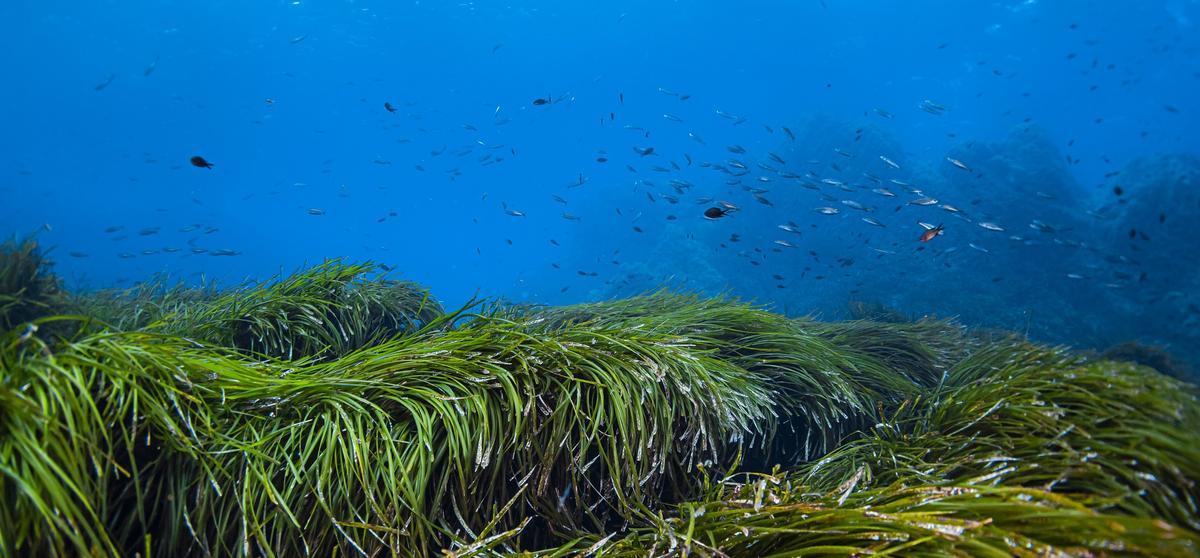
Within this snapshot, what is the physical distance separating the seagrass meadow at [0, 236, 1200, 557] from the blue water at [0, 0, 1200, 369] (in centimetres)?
1879

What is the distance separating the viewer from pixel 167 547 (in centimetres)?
180

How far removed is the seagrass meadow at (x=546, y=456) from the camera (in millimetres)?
1400

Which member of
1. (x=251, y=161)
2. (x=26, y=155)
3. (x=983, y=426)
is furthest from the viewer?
(x=251, y=161)

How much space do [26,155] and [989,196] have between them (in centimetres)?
13098

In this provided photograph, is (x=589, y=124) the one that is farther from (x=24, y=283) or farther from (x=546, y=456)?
(x=546, y=456)

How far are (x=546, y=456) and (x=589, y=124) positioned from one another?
10421 cm

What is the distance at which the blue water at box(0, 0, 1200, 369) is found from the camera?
88.7 feet

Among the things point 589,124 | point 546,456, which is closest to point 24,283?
point 546,456

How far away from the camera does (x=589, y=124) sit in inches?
3994

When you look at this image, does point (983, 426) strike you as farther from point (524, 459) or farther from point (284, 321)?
point (284, 321)

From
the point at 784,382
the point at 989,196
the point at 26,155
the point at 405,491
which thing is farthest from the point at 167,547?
the point at 26,155

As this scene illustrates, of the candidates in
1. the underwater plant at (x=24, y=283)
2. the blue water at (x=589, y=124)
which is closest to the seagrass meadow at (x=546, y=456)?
the underwater plant at (x=24, y=283)

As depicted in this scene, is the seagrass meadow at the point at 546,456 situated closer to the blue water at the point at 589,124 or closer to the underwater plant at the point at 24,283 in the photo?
the underwater plant at the point at 24,283

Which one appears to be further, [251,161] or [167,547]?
[251,161]
